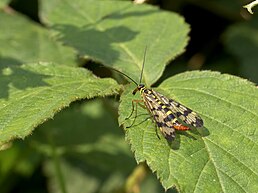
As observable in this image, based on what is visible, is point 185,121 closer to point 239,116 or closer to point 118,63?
point 239,116

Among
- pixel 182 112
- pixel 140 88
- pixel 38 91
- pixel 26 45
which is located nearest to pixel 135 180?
pixel 140 88

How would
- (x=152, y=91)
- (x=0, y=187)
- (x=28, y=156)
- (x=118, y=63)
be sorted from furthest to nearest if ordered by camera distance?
1. (x=28, y=156)
2. (x=0, y=187)
3. (x=118, y=63)
4. (x=152, y=91)

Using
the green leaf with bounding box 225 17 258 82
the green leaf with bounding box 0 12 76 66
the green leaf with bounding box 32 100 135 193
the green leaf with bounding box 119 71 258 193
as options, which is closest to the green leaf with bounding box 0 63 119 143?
the green leaf with bounding box 119 71 258 193

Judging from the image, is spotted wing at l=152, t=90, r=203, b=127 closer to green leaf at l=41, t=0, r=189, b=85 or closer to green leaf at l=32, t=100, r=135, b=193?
green leaf at l=41, t=0, r=189, b=85

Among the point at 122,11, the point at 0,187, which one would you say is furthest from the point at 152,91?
the point at 0,187

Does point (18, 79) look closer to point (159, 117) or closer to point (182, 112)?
point (159, 117)
